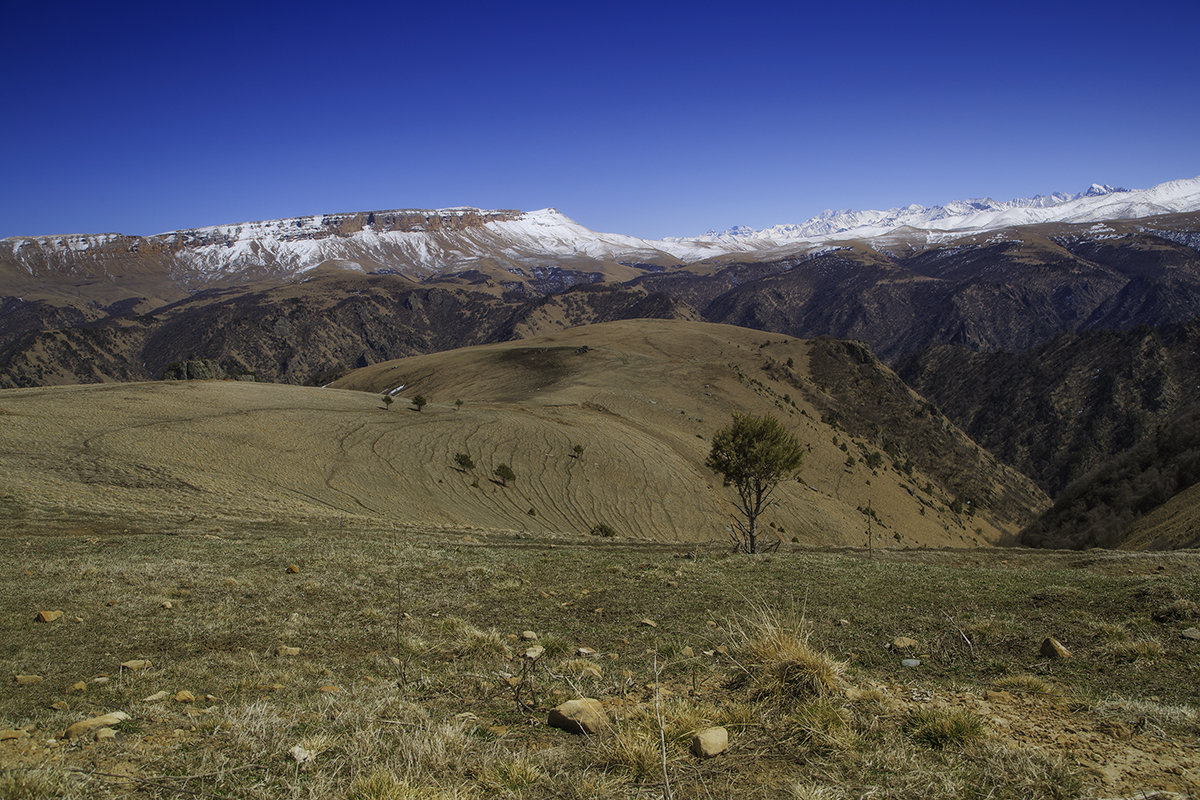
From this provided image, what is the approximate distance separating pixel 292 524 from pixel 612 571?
39.6 feet

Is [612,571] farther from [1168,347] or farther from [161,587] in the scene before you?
[1168,347]

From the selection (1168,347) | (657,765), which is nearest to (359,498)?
(657,765)

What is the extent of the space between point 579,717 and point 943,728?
2297 mm

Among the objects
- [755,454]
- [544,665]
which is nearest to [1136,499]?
[755,454]

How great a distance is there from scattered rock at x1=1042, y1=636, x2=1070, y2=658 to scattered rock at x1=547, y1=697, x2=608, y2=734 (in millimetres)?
4371

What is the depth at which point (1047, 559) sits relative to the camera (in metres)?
15.1

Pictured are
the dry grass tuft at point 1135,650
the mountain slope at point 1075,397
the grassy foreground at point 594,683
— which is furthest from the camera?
the mountain slope at point 1075,397

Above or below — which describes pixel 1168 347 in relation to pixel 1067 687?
below

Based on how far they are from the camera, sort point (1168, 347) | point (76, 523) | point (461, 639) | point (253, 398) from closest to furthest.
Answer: point (461, 639) → point (76, 523) → point (253, 398) → point (1168, 347)

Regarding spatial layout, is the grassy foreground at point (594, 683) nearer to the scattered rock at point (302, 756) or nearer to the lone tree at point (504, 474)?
the scattered rock at point (302, 756)

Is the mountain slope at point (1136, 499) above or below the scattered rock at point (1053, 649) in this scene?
below

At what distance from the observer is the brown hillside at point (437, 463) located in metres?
24.1

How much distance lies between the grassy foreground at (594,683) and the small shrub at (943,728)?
13mm

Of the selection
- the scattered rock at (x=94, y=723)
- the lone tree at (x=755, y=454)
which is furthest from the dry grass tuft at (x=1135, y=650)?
the lone tree at (x=755, y=454)
